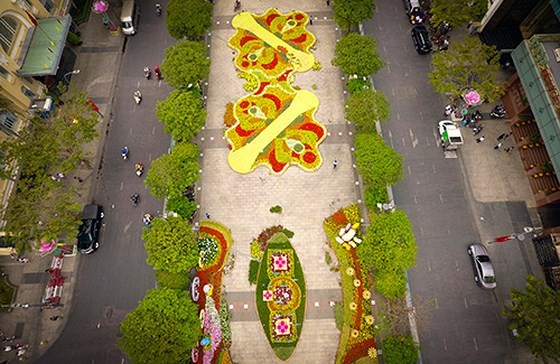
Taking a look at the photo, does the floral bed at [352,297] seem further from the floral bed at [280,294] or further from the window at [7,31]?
the window at [7,31]

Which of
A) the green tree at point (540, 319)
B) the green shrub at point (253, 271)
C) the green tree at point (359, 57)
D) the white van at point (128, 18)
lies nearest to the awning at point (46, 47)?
the white van at point (128, 18)

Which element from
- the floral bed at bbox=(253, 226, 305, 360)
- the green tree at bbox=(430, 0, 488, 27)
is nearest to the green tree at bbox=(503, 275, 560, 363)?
the floral bed at bbox=(253, 226, 305, 360)

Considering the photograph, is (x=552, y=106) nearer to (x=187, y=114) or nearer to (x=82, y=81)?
(x=187, y=114)

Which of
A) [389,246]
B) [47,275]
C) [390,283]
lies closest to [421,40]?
[389,246]

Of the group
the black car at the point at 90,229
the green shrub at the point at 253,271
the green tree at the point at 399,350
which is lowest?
the green tree at the point at 399,350

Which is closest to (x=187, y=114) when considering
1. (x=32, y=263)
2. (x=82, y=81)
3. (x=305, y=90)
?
(x=305, y=90)
